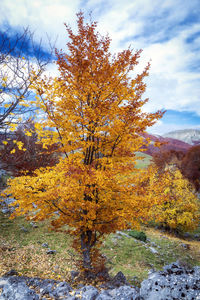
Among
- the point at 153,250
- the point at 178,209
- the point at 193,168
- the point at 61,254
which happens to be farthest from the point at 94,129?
the point at 193,168

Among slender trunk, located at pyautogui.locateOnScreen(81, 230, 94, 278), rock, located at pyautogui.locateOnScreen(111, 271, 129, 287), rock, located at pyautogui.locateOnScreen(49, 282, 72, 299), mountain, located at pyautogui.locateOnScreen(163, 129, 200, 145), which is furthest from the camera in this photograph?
mountain, located at pyautogui.locateOnScreen(163, 129, 200, 145)

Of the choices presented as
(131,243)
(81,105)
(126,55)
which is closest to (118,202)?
(81,105)

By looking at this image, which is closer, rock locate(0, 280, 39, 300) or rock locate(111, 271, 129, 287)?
rock locate(0, 280, 39, 300)

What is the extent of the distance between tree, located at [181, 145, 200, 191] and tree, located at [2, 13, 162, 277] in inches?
1401

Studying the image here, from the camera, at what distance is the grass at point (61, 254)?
8.36 m

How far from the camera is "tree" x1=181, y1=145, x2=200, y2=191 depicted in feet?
122

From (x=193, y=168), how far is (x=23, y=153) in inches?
1448

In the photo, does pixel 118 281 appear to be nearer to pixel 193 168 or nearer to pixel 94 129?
pixel 94 129

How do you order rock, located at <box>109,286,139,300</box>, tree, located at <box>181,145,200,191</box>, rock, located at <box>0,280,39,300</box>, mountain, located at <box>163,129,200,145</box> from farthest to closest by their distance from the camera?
mountain, located at <box>163,129,200,145</box> < tree, located at <box>181,145,200,191</box> < rock, located at <box>109,286,139,300</box> < rock, located at <box>0,280,39,300</box>

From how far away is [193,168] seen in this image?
126 ft

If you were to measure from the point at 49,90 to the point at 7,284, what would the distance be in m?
6.37

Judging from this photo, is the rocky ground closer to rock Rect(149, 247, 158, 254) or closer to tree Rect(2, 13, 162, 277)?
tree Rect(2, 13, 162, 277)

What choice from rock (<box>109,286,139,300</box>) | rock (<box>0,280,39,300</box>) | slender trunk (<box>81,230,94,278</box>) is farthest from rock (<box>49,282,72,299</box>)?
slender trunk (<box>81,230,94,278</box>)

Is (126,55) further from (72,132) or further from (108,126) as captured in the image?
(72,132)
